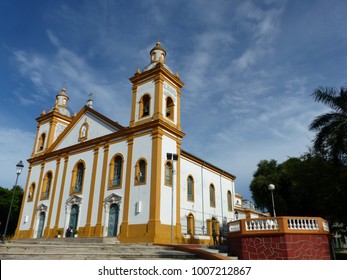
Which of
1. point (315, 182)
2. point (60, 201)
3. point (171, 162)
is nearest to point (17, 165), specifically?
point (60, 201)

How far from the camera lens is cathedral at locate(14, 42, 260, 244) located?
60.3 ft

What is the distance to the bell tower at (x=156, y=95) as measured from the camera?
20859mm

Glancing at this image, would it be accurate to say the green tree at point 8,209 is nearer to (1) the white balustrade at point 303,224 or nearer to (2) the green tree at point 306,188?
(2) the green tree at point 306,188

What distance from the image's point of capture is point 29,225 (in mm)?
25000

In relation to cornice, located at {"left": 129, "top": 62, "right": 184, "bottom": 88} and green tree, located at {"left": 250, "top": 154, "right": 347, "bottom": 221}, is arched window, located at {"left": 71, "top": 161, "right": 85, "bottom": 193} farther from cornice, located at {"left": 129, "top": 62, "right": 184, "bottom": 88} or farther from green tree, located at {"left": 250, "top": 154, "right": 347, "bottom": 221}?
green tree, located at {"left": 250, "top": 154, "right": 347, "bottom": 221}

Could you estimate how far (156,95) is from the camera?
826 inches

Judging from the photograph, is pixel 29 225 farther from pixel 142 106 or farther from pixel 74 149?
pixel 142 106

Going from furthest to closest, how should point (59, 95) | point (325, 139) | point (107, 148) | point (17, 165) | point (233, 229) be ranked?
point (59, 95) < point (107, 148) < point (17, 165) < point (325, 139) < point (233, 229)

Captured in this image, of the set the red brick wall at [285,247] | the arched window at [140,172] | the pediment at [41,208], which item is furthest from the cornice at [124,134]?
the red brick wall at [285,247]

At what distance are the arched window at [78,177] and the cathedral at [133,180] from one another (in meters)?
0.08

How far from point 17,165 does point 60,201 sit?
16.7 ft

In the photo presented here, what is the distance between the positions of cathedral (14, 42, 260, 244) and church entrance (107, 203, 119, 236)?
0.06 m
